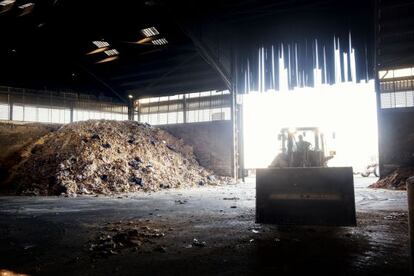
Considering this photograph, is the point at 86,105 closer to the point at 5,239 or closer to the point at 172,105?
the point at 172,105

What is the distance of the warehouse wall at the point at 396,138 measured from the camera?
13.1 meters

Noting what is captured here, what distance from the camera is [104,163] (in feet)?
38.9

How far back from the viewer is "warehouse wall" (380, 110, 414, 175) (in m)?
13.1

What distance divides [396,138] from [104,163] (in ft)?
43.2

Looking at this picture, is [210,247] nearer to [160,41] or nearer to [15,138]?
[160,41]

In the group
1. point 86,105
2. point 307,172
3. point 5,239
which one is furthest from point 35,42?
point 307,172

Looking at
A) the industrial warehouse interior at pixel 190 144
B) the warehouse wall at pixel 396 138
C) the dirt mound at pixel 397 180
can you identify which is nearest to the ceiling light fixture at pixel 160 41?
the industrial warehouse interior at pixel 190 144

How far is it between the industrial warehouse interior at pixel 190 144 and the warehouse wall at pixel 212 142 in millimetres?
82

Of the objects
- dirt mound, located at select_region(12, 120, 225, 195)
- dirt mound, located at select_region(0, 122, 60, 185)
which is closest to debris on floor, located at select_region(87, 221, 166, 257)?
dirt mound, located at select_region(12, 120, 225, 195)

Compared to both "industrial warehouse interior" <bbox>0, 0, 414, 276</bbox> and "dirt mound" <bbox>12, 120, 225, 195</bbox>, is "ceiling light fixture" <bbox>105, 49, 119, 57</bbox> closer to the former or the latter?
"industrial warehouse interior" <bbox>0, 0, 414, 276</bbox>

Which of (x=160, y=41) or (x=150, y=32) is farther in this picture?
(x=160, y=41)

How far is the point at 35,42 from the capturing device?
47.6 ft

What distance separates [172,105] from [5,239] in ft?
53.7

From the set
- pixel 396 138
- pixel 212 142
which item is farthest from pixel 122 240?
pixel 396 138
